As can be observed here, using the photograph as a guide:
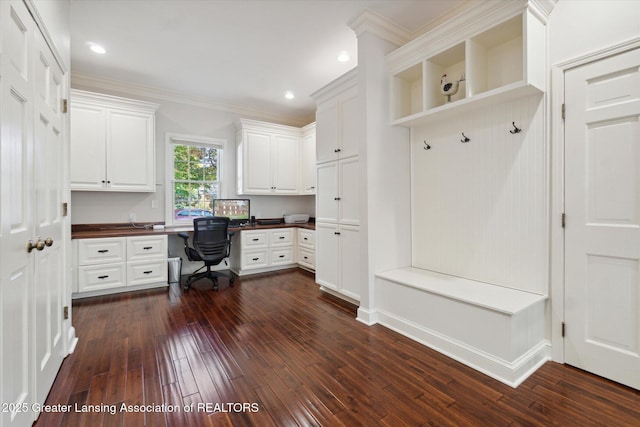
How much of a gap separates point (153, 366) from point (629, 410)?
113 inches

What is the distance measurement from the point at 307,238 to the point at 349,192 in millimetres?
1725

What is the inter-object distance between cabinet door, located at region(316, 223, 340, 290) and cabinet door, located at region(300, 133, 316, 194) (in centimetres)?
152

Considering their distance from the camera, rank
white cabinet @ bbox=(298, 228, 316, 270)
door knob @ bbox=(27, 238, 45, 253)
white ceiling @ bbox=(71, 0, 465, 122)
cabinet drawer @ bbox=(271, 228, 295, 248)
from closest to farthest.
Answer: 1. door knob @ bbox=(27, 238, 45, 253)
2. white ceiling @ bbox=(71, 0, 465, 122)
3. white cabinet @ bbox=(298, 228, 316, 270)
4. cabinet drawer @ bbox=(271, 228, 295, 248)

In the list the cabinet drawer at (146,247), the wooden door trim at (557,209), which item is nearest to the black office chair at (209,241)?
the cabinet drawer at (146,247)

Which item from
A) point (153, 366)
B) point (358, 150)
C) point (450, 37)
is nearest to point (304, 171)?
point (358, 150)

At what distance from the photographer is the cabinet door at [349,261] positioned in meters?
3.04

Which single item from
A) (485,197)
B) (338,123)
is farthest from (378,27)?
(485,197)

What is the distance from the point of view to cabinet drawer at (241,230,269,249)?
4.42 meters

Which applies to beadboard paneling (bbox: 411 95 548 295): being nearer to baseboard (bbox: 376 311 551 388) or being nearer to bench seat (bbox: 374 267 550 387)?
bench seat (bbox: 374 267 550 387)

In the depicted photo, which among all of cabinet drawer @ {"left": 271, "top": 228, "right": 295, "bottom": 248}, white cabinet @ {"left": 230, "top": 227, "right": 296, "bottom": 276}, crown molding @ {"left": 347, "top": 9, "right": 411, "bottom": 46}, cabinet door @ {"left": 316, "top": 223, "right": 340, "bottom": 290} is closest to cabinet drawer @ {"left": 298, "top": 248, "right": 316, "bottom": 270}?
white cabinet @ {"left": 230, "top": 227, "right": 296, "bottom": 276}

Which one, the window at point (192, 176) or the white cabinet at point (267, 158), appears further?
the white cabinet at point (267, 158)

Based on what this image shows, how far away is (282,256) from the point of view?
4773 mm

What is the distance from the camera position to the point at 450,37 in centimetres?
229

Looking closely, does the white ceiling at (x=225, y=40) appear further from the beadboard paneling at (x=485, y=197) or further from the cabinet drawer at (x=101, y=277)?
the cabinet drawer at (x=101, y=277)
